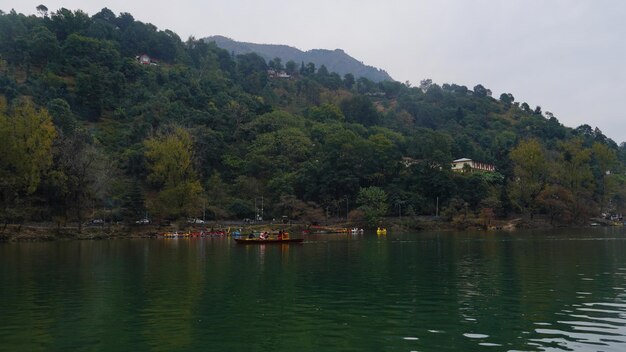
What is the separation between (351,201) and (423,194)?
13.4 m

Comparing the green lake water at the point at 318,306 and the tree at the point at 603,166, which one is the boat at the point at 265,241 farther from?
the tree at the point at 603,166

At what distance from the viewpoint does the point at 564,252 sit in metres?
39.1

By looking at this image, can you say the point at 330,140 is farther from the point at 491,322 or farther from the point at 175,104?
the point at 491,322

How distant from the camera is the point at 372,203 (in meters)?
89.3

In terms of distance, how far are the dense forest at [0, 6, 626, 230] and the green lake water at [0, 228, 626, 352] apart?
36.6 metres

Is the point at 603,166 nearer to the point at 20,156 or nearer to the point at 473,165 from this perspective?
the point at 473,165

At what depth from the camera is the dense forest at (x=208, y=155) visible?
66500 mm

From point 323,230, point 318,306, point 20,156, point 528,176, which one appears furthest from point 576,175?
point 318,306

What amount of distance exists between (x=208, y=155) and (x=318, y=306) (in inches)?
3505

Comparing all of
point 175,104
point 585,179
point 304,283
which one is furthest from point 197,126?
point 304,283

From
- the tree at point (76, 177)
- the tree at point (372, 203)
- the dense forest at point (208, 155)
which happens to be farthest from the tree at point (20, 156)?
the tree at point (372, 203)

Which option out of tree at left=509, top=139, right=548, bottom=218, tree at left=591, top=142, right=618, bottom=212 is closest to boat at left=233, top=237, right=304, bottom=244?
tree at left=509, top=139, right=548, bottom=218

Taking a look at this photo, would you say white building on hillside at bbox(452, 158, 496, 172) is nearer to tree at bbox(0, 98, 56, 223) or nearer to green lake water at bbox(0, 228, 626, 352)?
tree at bbox(0, 98, 56, 223)

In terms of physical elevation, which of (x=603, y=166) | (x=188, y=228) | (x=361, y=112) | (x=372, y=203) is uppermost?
(x=361, y=112)
